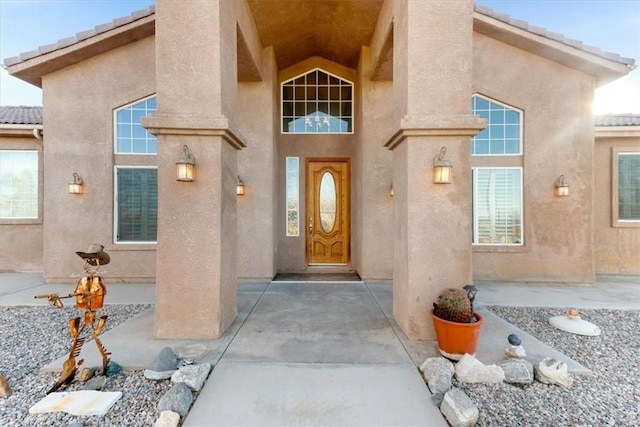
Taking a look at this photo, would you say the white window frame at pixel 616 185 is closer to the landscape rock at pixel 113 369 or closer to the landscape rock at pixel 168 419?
the landscape rock at pixel 168 419

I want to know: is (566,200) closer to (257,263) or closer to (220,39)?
(257,263)

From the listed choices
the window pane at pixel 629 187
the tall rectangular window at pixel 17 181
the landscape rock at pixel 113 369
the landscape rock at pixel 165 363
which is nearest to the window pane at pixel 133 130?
the tall rectangular window at pixel 17 181

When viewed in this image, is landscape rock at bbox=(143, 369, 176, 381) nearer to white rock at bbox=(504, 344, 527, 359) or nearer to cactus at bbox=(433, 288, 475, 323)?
cactus at bbox=(433, 288, 475, 323)

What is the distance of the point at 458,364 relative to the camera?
2.89 m

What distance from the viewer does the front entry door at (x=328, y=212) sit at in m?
7.68

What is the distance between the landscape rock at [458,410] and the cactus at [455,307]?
2.77 ft

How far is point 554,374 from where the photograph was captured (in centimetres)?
278

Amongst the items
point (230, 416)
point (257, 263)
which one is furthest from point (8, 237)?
point (230, 416)

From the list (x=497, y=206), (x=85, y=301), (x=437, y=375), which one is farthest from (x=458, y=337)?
(x=497, y=206)

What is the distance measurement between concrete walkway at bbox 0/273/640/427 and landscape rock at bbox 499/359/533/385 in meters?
0.25

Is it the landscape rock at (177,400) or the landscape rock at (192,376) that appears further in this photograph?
the landscape rock at (192,376)

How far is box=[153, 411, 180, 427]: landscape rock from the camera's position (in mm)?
2182

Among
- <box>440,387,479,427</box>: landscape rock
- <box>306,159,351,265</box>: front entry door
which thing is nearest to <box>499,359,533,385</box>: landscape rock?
<box>440,387,479,427</box>: landscape rock

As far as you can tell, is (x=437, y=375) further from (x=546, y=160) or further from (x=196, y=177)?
(x=546, y=160)
